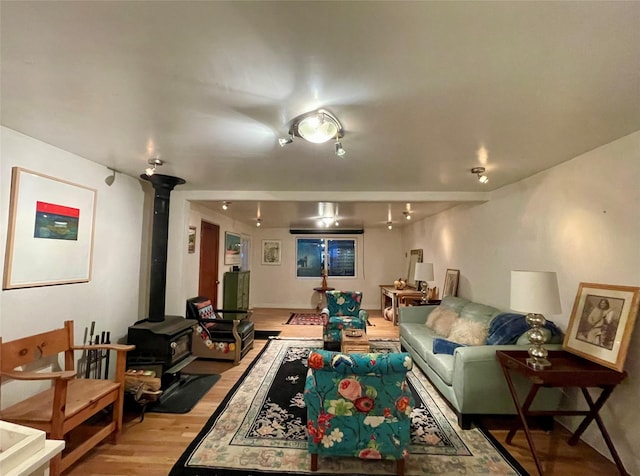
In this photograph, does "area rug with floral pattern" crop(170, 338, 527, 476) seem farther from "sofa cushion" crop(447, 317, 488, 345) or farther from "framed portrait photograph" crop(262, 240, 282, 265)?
"framed portrait photograph" crop(262, 240, 282, 265)

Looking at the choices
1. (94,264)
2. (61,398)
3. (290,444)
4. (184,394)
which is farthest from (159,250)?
(290,444)

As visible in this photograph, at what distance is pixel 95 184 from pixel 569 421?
4.75 meters

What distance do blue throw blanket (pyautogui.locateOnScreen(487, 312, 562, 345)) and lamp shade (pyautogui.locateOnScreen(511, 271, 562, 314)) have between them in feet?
2.09

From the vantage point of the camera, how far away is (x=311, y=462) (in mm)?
1953

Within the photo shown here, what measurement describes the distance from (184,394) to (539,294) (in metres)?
3.37

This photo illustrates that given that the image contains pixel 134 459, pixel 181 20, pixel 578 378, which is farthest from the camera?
pixel 134 459

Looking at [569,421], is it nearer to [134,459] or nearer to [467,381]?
[467,381]

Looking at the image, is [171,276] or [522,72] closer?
[522,72]

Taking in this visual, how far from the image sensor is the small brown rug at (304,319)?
241 inches

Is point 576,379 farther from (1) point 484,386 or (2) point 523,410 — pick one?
(1) point 484,386

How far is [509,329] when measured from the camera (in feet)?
9.00

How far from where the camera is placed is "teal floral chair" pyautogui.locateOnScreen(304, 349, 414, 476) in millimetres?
1822

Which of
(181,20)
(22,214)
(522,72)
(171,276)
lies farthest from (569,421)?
(22,214)

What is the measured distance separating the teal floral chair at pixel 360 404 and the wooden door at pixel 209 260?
11.6ft
